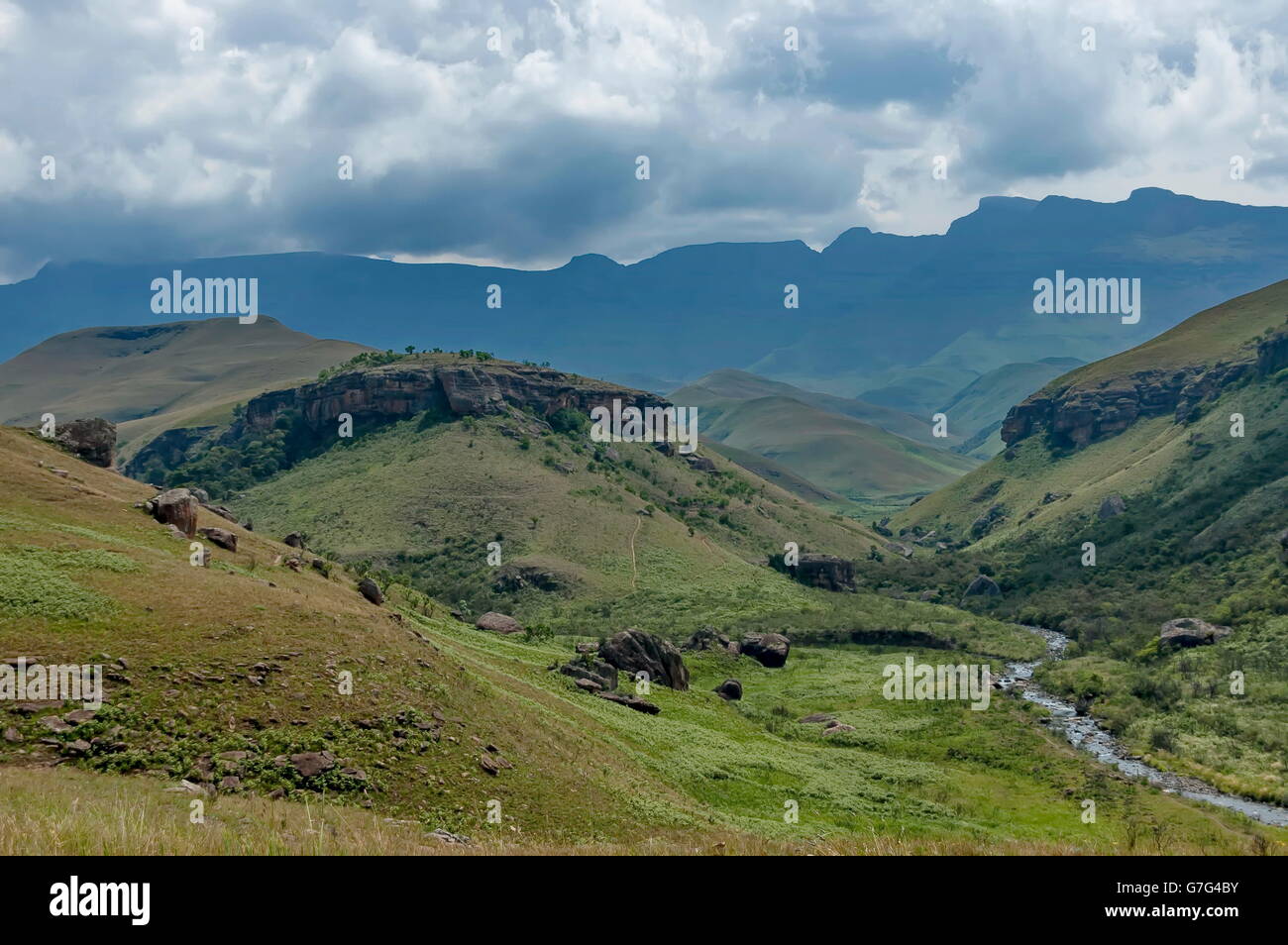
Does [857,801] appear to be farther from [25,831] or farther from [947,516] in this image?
[947,516]

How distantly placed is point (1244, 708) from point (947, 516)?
142152mm

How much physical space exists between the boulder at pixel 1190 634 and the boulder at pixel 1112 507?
2200 inches

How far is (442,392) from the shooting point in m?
144

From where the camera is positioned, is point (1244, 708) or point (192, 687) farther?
point (1244, 708)

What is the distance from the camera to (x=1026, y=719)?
6009 cm

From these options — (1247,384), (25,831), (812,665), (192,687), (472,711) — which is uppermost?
(1247,384)

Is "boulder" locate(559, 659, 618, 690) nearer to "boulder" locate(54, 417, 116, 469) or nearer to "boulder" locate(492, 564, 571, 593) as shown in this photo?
"boulder" locate(54, 417, 116, 469)

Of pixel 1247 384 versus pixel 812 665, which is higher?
pixel 1247 384

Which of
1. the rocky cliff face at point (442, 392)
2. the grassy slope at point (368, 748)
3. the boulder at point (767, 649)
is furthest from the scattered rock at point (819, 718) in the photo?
the rocky cliff face at point (442, 392)

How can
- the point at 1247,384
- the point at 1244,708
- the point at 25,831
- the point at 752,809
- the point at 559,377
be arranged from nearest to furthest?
the point at 25,831 < the point at 752,809 < the point at 1244,708 < the point at 1247,384 < the point at 559,377

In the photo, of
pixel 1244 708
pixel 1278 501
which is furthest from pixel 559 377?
pixel 1244 708

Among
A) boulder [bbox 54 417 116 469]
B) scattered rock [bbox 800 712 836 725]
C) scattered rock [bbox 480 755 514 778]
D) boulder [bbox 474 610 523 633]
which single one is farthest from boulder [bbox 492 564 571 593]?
scattered rock [bbox 480 755 514 778]
